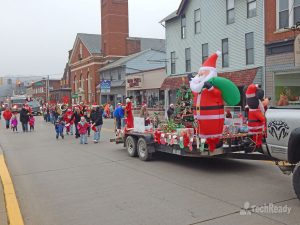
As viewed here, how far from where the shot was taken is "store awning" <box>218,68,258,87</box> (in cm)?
2142

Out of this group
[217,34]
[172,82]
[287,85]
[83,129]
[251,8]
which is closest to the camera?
[83,129]

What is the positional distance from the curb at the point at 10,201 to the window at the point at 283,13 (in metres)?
15.3

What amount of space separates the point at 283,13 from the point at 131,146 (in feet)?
40.3

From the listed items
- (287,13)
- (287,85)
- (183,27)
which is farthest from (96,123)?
(183,27)

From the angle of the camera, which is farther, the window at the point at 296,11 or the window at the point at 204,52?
the window at the point at 204,52

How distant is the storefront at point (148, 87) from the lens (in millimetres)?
35812

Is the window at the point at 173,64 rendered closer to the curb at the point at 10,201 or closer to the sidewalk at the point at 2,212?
the curb at the point at 10,201

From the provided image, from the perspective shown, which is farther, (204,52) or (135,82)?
(135,82)

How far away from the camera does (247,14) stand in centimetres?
2259

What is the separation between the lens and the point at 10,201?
698 centimetres

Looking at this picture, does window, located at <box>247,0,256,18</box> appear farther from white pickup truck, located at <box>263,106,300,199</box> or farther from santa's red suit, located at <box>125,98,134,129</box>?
white pickup truck, located at <box>263,106,300,199</box>

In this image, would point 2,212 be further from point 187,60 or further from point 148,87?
point 148,87

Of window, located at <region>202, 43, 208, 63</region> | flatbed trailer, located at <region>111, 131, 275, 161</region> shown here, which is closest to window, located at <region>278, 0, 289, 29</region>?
window, located at <region>202, 43, 208, 63</region>

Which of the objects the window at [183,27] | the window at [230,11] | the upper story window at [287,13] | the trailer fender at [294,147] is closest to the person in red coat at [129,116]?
the trailer fender at [294,147]
